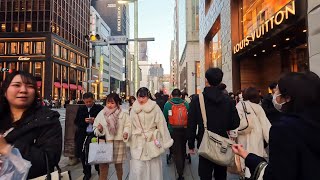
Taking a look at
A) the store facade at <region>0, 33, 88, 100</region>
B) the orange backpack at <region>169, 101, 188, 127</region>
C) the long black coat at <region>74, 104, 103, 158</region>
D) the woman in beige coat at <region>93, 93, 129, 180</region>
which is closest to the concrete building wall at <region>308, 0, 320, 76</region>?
the orange backpack at <region>169, 101, 188, 127</region>

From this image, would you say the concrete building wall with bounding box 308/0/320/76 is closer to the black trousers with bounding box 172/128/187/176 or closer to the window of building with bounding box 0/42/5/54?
the black trousers with bounding box 172/128/187/176

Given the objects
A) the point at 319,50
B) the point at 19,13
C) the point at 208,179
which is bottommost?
the point at 208,179

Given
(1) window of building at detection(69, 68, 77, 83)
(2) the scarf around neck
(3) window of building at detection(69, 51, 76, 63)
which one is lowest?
(2) the scarf around neck

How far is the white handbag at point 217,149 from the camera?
3764 millimetres

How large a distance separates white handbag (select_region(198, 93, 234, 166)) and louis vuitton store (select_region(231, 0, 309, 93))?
8490 millimetres

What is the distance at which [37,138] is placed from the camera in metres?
2.13

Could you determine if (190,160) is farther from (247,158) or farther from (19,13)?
(19,13)

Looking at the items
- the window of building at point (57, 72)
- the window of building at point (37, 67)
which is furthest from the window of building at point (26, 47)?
the window of building at point (57, 72)

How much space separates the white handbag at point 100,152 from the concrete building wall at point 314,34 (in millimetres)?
6155

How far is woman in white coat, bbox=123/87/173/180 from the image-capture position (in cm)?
481

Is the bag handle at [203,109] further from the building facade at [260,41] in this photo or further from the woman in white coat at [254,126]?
the building facade at [260,41]

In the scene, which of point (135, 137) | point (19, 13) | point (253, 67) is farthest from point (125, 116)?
point (19, 13)

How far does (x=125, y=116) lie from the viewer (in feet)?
18.1

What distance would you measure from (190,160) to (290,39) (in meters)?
10.0
